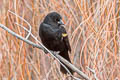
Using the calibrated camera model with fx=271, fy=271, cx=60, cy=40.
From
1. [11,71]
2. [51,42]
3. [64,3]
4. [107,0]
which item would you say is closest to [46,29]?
A: [51,42]

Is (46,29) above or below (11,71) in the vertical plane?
above

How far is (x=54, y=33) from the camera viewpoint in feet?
8.93

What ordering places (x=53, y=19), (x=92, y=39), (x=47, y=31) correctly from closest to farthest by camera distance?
(x=92, y=39)
(x=47, y=31)
(x=53, y=19)

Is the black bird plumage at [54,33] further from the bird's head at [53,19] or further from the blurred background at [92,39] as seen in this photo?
the blurred background at [92,39]

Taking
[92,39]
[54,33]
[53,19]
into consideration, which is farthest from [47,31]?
[92,39]

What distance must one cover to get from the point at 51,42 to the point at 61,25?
0.69 feet

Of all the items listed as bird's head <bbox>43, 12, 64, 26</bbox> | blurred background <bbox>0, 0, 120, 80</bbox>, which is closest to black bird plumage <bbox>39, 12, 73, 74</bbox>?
bird's head <bbox>43, 12, 64, 26</bbox>

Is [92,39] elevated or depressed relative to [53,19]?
depressed

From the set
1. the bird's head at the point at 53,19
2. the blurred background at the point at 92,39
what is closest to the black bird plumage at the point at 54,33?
the bird's head at the point at 53,19

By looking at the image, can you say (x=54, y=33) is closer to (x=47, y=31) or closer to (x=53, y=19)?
(x=47, y=31)

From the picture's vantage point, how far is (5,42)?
2783mm

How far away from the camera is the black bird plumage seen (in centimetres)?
272

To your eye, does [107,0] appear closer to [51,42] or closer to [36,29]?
[51,42]

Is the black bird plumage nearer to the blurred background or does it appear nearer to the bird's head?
the bird's head
